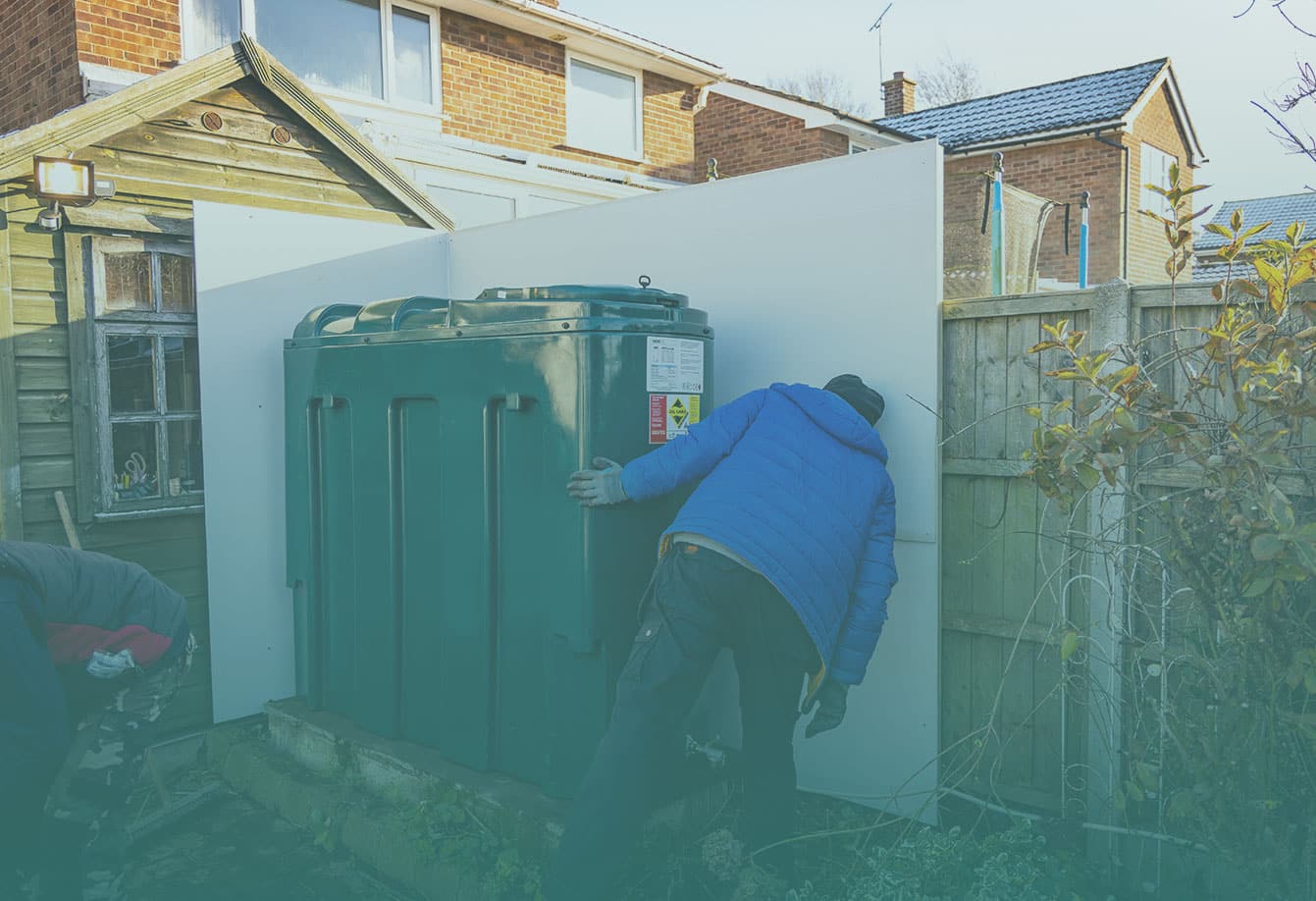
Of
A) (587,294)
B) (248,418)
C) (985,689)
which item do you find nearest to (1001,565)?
(985,689)

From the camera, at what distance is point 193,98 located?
472 centimetres

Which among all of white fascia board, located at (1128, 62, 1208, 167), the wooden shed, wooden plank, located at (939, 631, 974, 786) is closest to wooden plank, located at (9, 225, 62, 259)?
the wooden shed

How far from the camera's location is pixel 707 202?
14.3 feet

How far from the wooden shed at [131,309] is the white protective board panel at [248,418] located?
0.08 meters

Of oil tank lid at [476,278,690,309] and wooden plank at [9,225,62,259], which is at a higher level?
wooden plank at [9,225,62,259]

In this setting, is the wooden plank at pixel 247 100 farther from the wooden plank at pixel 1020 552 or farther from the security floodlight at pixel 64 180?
the wooden plank at pixel 1020 552

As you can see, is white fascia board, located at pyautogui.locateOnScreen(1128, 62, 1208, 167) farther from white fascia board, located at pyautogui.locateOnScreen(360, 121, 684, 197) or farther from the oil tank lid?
the oil tank lid

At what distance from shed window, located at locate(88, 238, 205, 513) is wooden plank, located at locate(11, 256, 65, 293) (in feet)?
0.43

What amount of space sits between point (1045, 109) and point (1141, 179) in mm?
2135

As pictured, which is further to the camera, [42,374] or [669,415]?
[42,374]

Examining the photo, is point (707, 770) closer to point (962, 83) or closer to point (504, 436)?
point (504, 436)

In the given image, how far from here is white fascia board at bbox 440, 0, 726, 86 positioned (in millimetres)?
11203

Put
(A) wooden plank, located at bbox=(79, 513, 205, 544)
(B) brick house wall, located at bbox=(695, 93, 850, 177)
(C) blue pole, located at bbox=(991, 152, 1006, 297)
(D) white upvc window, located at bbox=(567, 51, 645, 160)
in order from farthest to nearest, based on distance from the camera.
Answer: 1. (B) brick house wall, located at bbox=(695, 93, 850, 177)
2. (D) white upvc window, located at bbox=(567, 51, 645, 160)
3. (C) blue pole, located at bbox=(991, 152, 1006, 297)
4. (A) wooden plank, located at bbox=(79, 513, 205, 544)

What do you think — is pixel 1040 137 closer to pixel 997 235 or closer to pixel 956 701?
pixel 997 235
